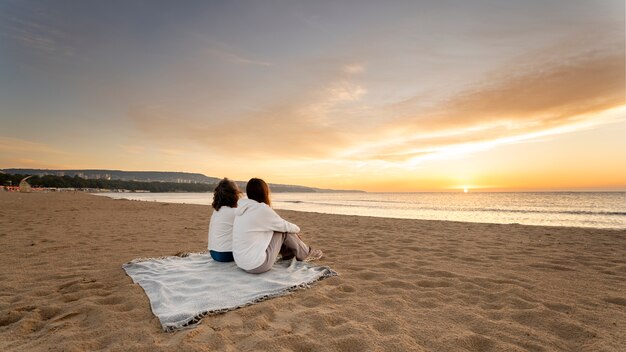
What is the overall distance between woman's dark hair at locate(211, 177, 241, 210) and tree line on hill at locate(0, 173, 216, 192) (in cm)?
9629

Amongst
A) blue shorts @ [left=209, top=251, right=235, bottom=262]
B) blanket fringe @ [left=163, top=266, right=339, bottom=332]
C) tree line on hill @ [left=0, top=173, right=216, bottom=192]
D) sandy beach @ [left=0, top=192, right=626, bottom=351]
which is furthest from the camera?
tree line on hill @ [left=0, top=173, right=216, bottom=192]

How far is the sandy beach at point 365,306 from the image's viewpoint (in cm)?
246

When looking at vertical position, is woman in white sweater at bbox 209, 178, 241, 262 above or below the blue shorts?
above

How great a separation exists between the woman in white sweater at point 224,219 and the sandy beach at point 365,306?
125 cm

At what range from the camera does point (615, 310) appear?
10.3 ft

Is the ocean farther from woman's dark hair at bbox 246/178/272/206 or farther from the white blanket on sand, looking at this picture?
woman's dark hair at bbox 246/178/272/206

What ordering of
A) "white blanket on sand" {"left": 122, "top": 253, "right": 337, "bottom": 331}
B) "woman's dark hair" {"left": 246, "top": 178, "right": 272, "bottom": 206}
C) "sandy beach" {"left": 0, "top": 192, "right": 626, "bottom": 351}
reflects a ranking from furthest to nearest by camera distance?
"woman's dark hair" {"left": 246, "top": 178, "right": 272, "bottom": 206} < "white blanket on sand" {"left": 122, "top": 253, "right": 337, "bottom": 331} < "sandy beach" {"left": 0, "top": 192, "right": 626, "bottom": 351}

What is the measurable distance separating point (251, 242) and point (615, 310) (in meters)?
4.02

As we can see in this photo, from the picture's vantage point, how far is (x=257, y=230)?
13.1 ft

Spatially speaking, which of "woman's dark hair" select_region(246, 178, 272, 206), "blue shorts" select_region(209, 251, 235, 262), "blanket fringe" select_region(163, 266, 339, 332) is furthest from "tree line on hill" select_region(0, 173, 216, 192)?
"blanket fringe" select_region(163, 266, 339, 332)

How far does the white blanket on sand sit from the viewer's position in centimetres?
299

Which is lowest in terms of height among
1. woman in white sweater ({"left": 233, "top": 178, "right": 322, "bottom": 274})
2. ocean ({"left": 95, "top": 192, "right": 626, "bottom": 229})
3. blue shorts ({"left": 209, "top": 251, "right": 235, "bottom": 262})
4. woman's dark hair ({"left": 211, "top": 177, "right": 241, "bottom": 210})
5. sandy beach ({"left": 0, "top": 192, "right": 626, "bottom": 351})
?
ocean ({"left": 95, "top": 192, "right": 626, "bottom": 229})

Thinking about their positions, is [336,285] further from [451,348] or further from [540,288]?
[540,288]

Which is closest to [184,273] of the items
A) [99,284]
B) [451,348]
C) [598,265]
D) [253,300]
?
[99,284]
